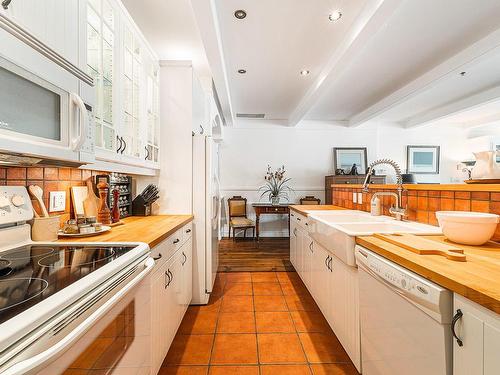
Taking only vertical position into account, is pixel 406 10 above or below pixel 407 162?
above

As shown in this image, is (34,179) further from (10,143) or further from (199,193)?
(199,193)

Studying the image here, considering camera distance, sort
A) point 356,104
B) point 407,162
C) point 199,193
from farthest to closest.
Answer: point 407,162 → point 356,104 → point 199,193

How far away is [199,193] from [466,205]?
1966 mm

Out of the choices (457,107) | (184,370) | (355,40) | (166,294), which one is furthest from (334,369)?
(457,107)

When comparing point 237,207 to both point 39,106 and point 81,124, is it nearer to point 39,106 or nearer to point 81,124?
point 81,124

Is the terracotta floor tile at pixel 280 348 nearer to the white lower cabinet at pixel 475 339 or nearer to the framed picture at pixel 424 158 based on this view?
the white lower cabinet at pixel 475 339

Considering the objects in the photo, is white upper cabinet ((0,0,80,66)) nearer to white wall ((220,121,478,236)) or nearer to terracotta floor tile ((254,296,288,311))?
terracotta floor tile ((254,296,288,311))

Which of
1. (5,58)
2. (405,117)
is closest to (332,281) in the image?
(5,58)

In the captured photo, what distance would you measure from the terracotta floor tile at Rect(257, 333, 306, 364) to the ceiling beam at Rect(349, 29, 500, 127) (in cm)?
329

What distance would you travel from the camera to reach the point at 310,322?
6.98 ft

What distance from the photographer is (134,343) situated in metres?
1.00

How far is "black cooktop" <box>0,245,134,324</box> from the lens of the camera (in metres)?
0.63

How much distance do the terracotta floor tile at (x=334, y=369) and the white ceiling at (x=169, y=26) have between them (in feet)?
8.76

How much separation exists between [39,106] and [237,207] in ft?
14.3
